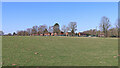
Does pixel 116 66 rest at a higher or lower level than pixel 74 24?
lower

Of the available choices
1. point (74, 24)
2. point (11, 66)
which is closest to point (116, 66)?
point (11, 66)

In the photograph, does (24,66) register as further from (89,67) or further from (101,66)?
(101,66)

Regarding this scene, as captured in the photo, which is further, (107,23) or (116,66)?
(107,23)

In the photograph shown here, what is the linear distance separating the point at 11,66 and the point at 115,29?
59557mm

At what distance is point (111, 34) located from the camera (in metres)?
64.0

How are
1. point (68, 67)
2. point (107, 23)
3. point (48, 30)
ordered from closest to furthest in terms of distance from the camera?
point (68, 67), point (107, 23), point (48, 30)

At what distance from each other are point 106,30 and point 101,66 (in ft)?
182

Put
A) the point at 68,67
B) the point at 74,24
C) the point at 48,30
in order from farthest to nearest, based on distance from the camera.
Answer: the point at 48,30
the point at 74,24
the point at 68,67

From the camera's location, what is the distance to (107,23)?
55.9 metres

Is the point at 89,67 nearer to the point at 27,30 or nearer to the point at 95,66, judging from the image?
the point at 95,66

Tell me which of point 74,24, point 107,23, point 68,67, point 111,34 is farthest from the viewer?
point 74,24

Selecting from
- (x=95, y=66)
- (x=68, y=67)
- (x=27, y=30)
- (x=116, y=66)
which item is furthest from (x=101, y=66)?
(x=27, y=30)

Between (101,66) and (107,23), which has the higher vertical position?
(107,23)

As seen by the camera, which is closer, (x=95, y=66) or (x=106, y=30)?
(x=95, y=66)
